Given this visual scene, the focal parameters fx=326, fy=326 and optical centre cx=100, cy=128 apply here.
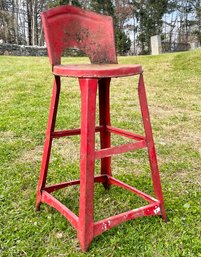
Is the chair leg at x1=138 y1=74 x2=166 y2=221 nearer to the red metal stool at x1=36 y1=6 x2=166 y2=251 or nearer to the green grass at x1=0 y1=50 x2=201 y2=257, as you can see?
the red metal stool at x1=36 y1=6 x2=166 y2=251

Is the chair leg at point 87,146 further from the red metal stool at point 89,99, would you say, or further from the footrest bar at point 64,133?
the footrest bar at point 64,133

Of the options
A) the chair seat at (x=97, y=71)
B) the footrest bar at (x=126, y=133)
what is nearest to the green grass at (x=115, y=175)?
the footrest bar at (x=126, y=133)

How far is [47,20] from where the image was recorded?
171 cm

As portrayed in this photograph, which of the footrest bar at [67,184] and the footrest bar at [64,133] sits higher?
the footrest bar at [64,133]

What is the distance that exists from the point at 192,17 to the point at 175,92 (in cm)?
2024

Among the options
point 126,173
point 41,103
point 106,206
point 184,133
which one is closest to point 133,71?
point 106,206

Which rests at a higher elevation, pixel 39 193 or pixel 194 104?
pixel 194 104

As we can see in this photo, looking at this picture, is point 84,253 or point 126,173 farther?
point 126,173

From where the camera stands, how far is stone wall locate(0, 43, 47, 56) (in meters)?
15.1

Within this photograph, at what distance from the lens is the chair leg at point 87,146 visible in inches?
60.9

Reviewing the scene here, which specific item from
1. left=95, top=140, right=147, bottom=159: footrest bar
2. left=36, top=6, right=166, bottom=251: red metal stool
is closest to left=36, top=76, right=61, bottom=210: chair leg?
left=36, top=6, right=166, bottom=251: red metal stool

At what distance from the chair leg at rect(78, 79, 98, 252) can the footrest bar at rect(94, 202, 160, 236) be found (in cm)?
7

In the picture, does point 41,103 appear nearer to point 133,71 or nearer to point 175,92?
point 175,92

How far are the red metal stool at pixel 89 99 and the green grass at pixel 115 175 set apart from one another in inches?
4.3
